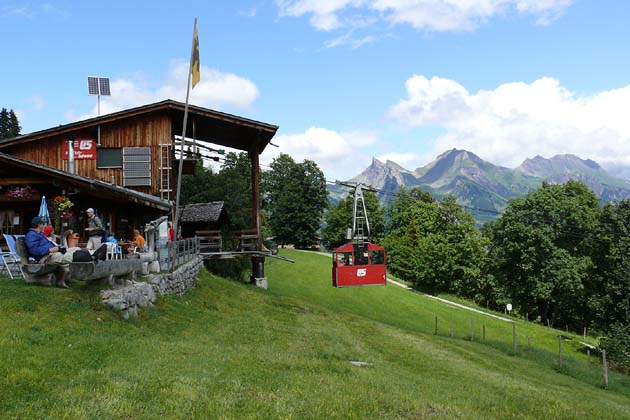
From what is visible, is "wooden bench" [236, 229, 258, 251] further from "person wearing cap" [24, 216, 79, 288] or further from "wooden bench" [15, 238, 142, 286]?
"person wearing cap" [24, 216, 79, 288]

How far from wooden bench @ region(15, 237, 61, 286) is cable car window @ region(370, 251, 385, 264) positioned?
610 inches

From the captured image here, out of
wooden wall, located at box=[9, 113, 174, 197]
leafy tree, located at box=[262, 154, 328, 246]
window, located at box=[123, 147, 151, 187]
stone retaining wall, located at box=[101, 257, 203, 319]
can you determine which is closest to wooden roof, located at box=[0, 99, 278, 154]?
wooden wall, located at box=[9, 113, 174, 197]

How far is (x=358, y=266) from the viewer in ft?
80.9

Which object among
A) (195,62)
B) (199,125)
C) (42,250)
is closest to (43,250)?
(42,250)

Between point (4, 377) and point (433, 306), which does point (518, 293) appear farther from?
point (4, 377)

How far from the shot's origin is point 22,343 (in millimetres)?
8773

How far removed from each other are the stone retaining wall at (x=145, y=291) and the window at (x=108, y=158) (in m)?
9.52

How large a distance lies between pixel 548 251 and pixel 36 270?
1938 inches

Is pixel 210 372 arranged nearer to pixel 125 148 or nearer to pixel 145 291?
pixel 145 291

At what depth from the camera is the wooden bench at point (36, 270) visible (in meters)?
11.8

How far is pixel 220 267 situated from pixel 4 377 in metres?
29.5

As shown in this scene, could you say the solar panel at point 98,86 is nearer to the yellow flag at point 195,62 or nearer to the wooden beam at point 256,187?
the wooden beam at point 256,187

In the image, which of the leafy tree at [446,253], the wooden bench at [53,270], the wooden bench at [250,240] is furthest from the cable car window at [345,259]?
the leafy tree at [446,253]

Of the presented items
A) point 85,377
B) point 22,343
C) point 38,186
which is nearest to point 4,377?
point 85,377
